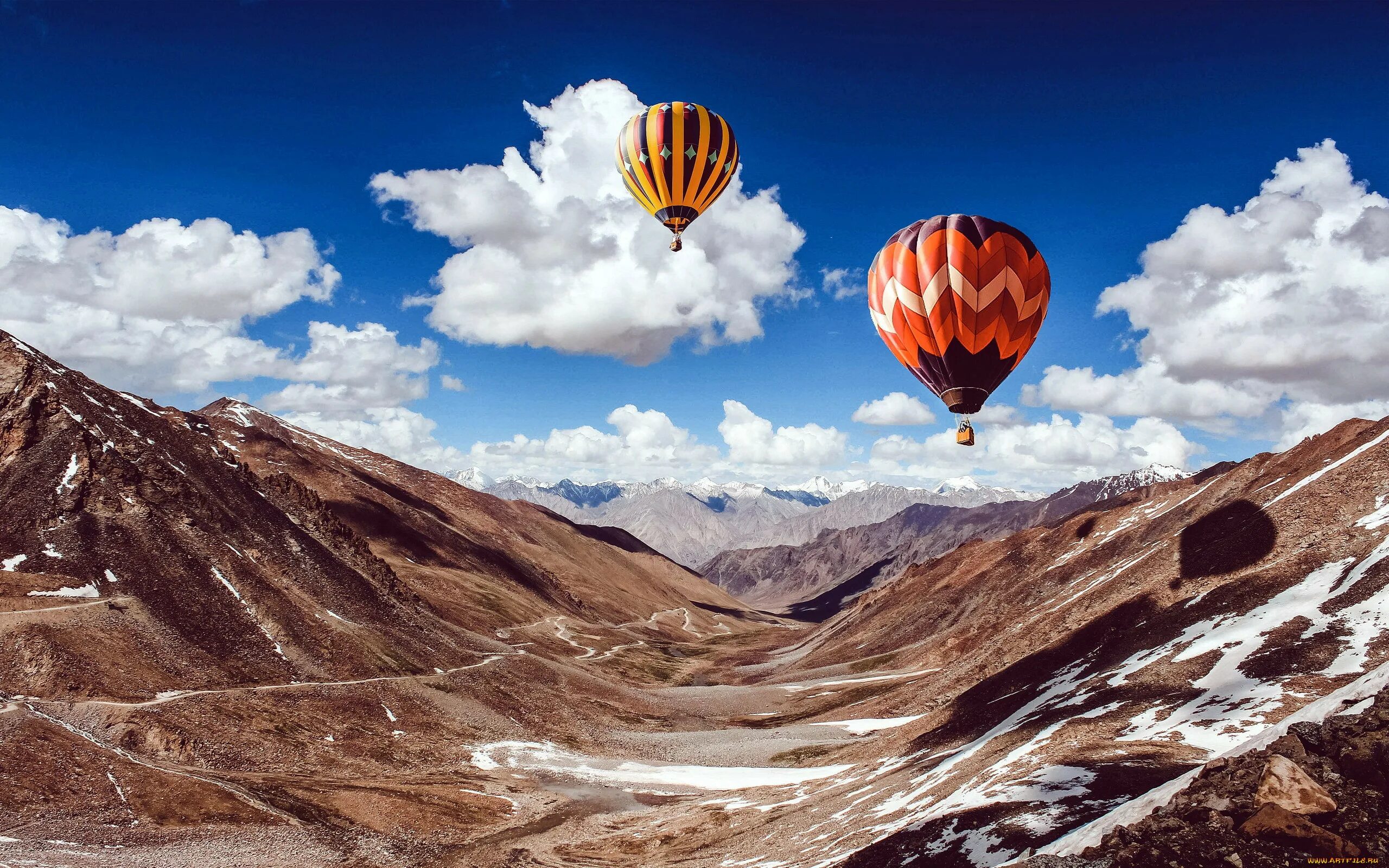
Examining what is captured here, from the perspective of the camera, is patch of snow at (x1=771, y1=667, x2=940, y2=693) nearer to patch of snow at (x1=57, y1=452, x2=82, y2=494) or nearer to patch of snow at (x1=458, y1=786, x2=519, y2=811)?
patch of snow at (x1=458, y1=786, x2=519, y2=811)

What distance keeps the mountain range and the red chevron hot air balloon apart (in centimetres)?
1865

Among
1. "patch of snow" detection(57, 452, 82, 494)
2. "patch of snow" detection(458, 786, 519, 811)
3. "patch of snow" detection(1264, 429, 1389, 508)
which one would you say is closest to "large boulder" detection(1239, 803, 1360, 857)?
"patch of snow" detection(458, 786, 519, 811)

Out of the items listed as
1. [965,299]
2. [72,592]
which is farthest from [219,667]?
[965,299]

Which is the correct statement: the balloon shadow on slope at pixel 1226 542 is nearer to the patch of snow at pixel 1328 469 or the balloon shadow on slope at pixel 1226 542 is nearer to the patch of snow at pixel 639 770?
the patch of snow at pixel 1328 469

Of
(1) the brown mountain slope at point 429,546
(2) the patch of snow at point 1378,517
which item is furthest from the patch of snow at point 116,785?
(2) the patch of snow at point 1378,517

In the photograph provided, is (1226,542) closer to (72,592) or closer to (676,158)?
(676,158)

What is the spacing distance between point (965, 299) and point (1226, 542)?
40682 millimetres

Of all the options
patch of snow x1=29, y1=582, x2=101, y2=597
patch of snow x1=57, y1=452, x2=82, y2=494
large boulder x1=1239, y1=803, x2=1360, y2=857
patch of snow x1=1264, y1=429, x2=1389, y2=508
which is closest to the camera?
large boulder x1=1239, y1=803, x2=1360, y2=857

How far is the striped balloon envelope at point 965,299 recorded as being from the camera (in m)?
39.0

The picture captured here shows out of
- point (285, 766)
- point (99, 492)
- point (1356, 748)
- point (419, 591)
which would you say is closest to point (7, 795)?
point (285, 766)

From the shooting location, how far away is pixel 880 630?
136875mm

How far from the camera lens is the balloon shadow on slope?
56469mm

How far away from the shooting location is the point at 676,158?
2473 inches

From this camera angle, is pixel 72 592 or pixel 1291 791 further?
pixel 72 592
